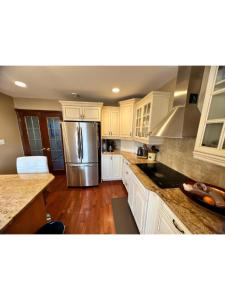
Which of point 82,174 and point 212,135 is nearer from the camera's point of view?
point 212,135

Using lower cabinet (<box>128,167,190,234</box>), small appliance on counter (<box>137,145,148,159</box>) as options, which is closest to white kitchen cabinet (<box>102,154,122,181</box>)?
small appliance on counter (<box>137,145,148,159</box>)

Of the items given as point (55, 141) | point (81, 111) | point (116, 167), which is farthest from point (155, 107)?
point (55, 141)

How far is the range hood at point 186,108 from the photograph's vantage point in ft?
3.63

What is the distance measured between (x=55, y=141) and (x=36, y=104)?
1.14m

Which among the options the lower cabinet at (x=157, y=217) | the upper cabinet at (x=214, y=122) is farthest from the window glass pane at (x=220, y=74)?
the lower cabinet at (x=157, y=217)

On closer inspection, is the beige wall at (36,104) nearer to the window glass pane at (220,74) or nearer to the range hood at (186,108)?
the range hood at (186,108)

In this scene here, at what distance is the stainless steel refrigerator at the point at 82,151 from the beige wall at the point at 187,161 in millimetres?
1493

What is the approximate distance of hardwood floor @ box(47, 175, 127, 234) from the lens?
5.07 feet

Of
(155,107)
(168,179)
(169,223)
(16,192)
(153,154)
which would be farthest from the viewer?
(153,154)

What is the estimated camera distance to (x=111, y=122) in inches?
111

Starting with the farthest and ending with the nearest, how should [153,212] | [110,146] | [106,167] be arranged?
1. [110,146]
2. [106,167]
3. [153,212]

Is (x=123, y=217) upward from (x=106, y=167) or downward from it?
downward

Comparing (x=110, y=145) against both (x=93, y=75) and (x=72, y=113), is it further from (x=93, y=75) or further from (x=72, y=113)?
(x=93, y=75)
